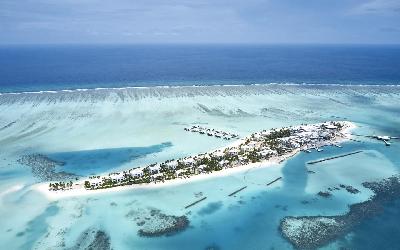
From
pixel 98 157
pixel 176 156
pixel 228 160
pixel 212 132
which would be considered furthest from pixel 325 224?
pixel 98 157

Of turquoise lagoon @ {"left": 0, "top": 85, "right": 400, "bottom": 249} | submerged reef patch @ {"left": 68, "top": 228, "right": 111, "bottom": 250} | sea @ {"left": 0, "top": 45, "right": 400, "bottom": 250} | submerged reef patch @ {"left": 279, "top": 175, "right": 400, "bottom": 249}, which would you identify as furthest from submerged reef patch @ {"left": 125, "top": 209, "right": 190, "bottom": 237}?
submerged reef patch @ {"left": 279, "top": 175, "right": 400, "bottom": 249}

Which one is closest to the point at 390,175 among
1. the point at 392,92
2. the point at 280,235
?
the point at 280,235

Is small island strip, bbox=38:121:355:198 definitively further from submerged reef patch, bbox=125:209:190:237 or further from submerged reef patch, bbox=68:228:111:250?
submerged reef patch, bbox=68:228:111:250

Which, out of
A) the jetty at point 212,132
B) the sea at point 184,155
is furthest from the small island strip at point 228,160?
the jetty at point 212,132

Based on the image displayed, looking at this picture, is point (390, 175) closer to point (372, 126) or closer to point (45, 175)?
point (372, 126)

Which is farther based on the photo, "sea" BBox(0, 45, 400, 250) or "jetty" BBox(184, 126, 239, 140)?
"jetty" BBox(184, 126, 239, 140)

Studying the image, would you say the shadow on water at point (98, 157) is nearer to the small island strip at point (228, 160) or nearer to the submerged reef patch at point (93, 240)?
the small island strip at point (228, 160)
